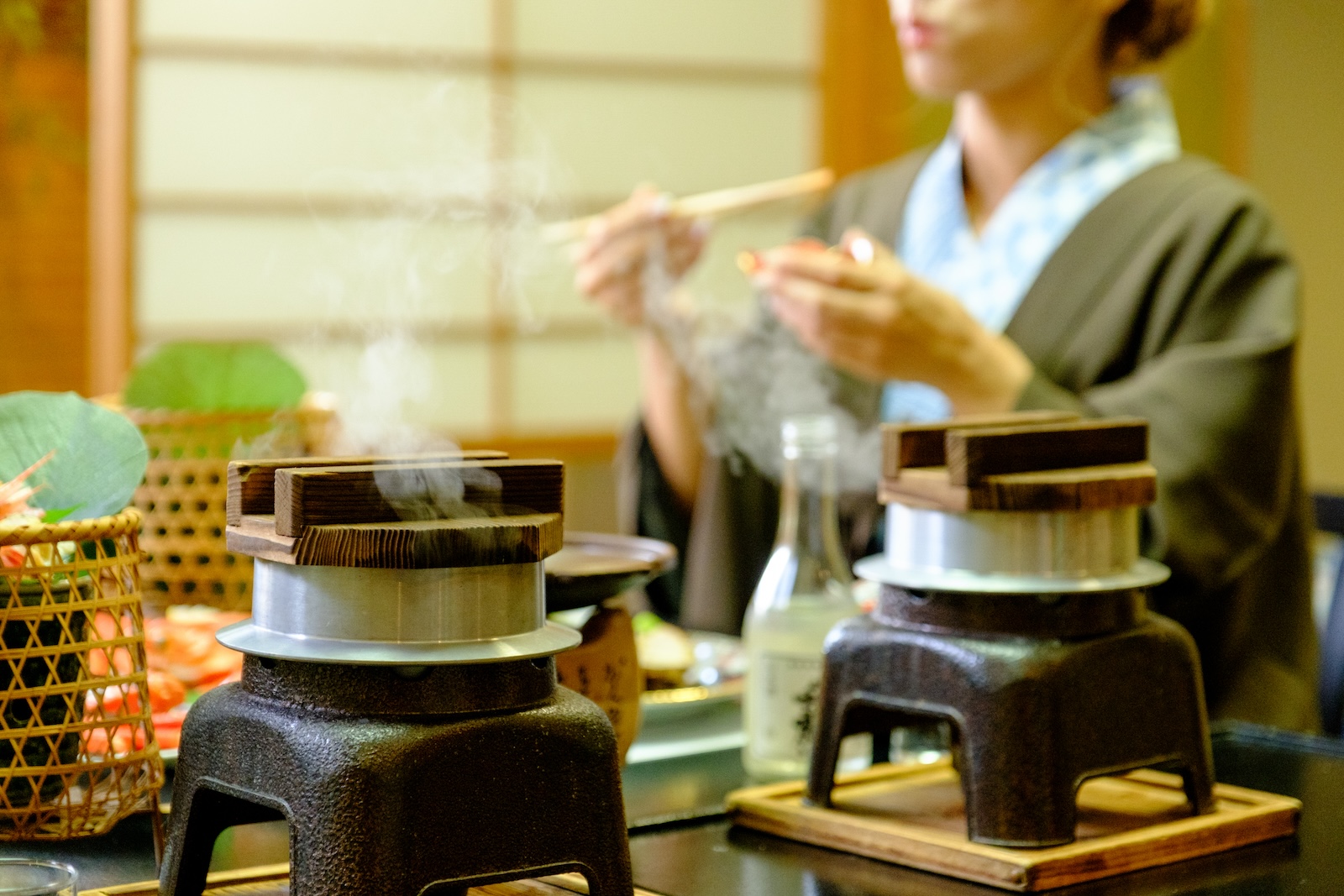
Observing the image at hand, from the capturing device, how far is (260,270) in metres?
3.60

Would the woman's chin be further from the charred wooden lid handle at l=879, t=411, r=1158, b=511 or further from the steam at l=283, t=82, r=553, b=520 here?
the charred wooden lid handle at l=879, t=411, r=1158, b=511

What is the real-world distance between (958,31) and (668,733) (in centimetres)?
108

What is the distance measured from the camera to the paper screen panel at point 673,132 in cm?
377

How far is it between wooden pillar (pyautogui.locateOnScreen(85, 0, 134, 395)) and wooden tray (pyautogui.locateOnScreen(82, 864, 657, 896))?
266 centimetres

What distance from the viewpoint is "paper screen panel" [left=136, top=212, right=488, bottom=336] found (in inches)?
137

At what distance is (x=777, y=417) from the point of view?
2221mm

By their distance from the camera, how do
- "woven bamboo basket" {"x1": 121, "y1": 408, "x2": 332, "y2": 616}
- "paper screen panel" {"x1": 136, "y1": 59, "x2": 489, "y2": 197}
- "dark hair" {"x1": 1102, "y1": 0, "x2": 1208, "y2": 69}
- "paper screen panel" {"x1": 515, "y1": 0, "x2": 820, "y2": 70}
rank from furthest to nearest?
"paper screen panel" {"x1": 515, "y1": 0, "x2": 820, "y2": 70} < "paper screen panel" {"x1": 136, "y1": 59, "x2": 489, "y2": 197} < "dark hair" {"x1": 1102, "y1": 0, "x2": 1208, "y2": 69} < "woven bamboo basket" {"x1": 121, "y1": 408, "x2": 332, "y2": 616}

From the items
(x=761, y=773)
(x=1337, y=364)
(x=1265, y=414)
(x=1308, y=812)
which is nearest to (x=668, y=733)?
(x=761, y=773)

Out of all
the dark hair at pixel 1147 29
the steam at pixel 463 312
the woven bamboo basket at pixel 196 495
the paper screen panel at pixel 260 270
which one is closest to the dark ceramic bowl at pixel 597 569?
the steam at pixel 463 312

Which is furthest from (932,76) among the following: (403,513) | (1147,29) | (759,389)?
(403,513)

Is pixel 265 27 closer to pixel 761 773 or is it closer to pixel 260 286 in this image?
pixel 260 286

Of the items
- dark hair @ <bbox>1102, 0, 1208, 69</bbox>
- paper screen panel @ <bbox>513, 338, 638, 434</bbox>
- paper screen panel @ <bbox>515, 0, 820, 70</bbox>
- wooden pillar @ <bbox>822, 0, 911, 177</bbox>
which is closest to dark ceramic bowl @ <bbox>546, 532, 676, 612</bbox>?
dark hair @ <bbox>1102, 0, 1208, 69</bbox>

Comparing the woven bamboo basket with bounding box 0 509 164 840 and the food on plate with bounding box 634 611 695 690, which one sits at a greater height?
the woven bamboo basket with bounding box 0 509 164 840

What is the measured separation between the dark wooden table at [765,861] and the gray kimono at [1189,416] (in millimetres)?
744
